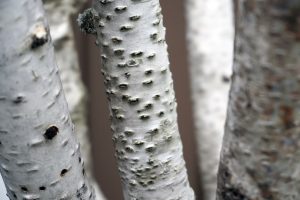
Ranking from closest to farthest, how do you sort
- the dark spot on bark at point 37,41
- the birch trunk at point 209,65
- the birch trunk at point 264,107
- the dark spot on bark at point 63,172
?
1. the birch trunk at point 264,107
2. the dark spot on bark at point 37,41
3. the dark spot on bark at point 63,172
4. the birch trunk at point 209,65

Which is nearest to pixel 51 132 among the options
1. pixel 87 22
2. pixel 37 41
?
pixel 37 41

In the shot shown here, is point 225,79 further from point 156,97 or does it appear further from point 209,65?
point 156,97

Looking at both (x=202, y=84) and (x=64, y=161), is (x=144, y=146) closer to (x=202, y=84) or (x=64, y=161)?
(x=64, y=161)

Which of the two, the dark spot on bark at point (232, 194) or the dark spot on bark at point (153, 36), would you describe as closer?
the dark spot on bark at point (232, 194)

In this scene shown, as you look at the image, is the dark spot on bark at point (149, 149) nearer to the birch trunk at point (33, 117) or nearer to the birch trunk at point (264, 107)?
the birch trunk at point (33, 117)

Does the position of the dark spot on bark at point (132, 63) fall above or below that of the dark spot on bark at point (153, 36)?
below

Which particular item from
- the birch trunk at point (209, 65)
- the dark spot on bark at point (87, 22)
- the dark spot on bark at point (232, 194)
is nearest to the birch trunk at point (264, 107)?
the dark spot on bark at point (232, 194)

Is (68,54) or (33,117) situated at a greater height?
(33,117)
